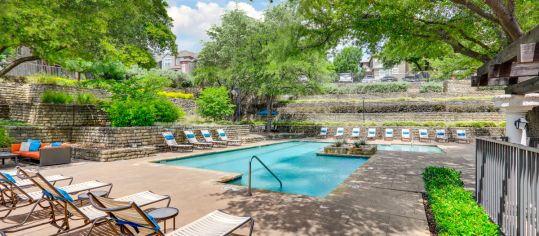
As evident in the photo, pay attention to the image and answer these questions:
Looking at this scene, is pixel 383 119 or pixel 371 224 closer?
pixel 371 224

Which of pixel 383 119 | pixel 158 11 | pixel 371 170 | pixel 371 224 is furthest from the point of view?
pixel 383 119

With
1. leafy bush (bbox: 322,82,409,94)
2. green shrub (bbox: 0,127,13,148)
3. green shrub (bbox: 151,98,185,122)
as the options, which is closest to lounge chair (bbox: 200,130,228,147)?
green shrub (bbox: 151,98,185,122)

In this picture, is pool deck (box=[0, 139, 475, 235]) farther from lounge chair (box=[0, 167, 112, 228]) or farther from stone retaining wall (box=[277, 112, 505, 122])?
stone retaining wall (box=[277, 112, 505, 122])

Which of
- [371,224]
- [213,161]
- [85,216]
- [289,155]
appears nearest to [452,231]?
[371,224]

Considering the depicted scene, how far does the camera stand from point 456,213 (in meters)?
3.69

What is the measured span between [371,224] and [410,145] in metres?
15.3

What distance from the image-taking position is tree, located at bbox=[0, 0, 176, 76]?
955 centimetres

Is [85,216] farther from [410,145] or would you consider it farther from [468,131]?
[468,131]

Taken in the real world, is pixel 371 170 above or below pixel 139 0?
below

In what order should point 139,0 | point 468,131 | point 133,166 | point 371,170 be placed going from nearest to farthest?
point 371,170, point 133,166, point 139,0, point 468,131

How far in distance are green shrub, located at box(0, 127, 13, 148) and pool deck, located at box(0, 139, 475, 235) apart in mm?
3085

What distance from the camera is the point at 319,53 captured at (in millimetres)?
10461

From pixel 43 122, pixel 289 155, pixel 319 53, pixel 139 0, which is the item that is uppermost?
pixel 139 0

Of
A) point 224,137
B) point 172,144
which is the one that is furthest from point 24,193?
point 224,137
